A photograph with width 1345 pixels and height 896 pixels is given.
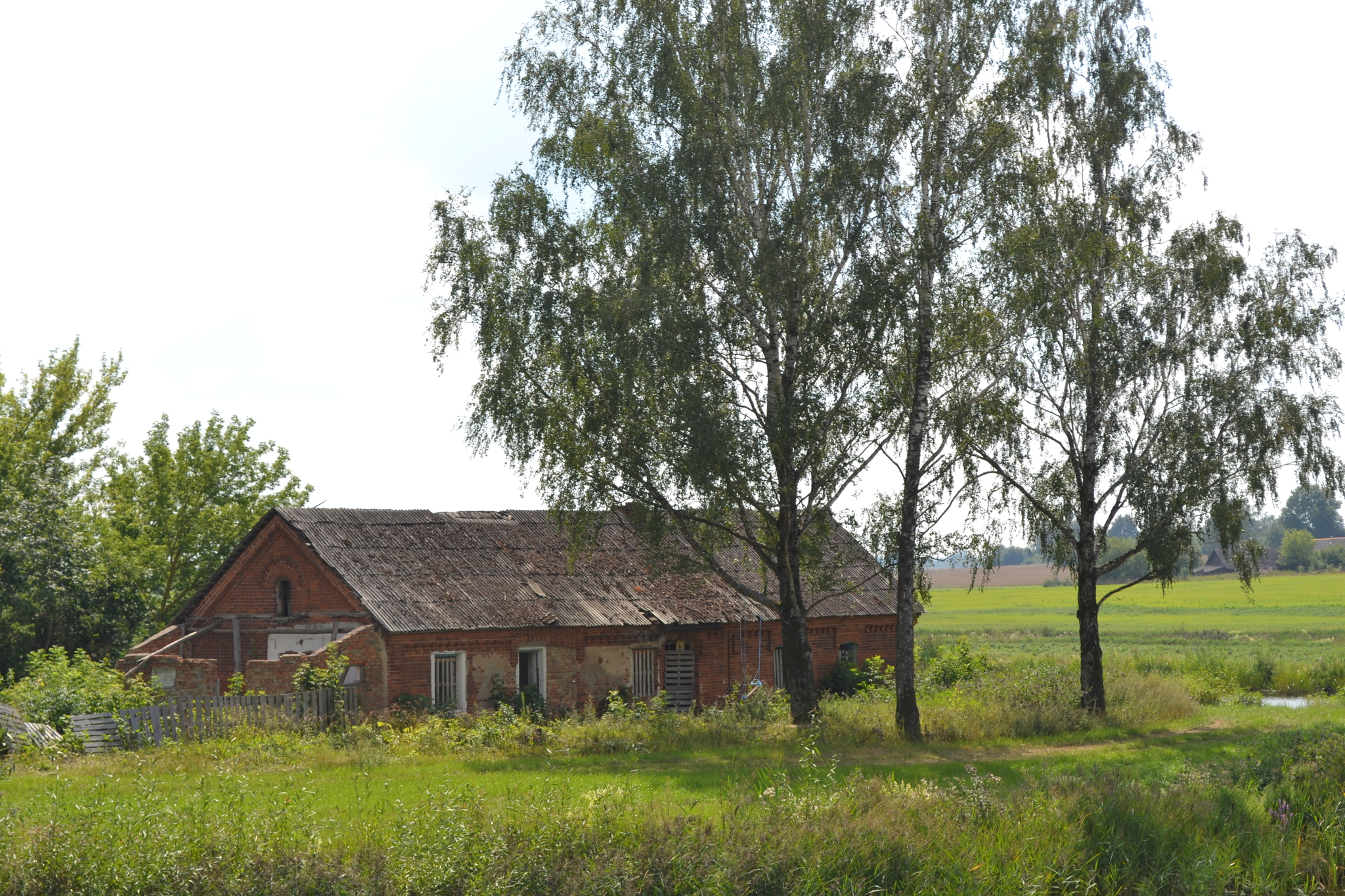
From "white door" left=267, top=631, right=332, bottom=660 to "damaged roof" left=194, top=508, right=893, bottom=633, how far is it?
86.8 inches

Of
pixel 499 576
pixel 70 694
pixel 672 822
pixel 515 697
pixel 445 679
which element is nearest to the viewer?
pixel 672 822

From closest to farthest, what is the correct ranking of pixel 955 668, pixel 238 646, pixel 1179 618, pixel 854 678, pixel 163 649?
pixel 163 649 < pixel 238 646 < pixel 854 678 < pixel 955 668 < pixel 1179 618

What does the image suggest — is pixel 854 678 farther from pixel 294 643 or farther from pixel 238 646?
pixel 238 646

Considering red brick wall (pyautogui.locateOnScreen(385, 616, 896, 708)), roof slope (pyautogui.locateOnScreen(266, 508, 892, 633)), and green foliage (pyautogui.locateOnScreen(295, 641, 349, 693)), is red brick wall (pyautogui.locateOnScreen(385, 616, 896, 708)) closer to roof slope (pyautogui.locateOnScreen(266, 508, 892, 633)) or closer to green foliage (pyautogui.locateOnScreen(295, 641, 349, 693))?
roof slope (pyautogui.locateOnScreen(266, 508, 892, 633))

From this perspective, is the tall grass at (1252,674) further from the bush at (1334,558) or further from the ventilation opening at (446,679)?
the bush at (1334,558)

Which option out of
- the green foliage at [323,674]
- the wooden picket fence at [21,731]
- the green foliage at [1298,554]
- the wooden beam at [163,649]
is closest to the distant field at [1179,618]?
the green foliage at [1298,554]

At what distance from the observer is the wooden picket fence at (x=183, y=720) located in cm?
1953

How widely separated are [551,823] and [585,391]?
11.9 metres

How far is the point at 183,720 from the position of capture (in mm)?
20094

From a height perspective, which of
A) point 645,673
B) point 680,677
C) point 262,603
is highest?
point 262,603

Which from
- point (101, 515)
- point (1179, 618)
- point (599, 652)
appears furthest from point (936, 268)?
point (1179, 618)

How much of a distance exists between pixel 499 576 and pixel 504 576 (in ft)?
0.46

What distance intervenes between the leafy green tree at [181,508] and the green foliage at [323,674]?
666 inches

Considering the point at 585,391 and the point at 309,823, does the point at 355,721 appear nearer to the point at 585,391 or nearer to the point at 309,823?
the point at 585,391
